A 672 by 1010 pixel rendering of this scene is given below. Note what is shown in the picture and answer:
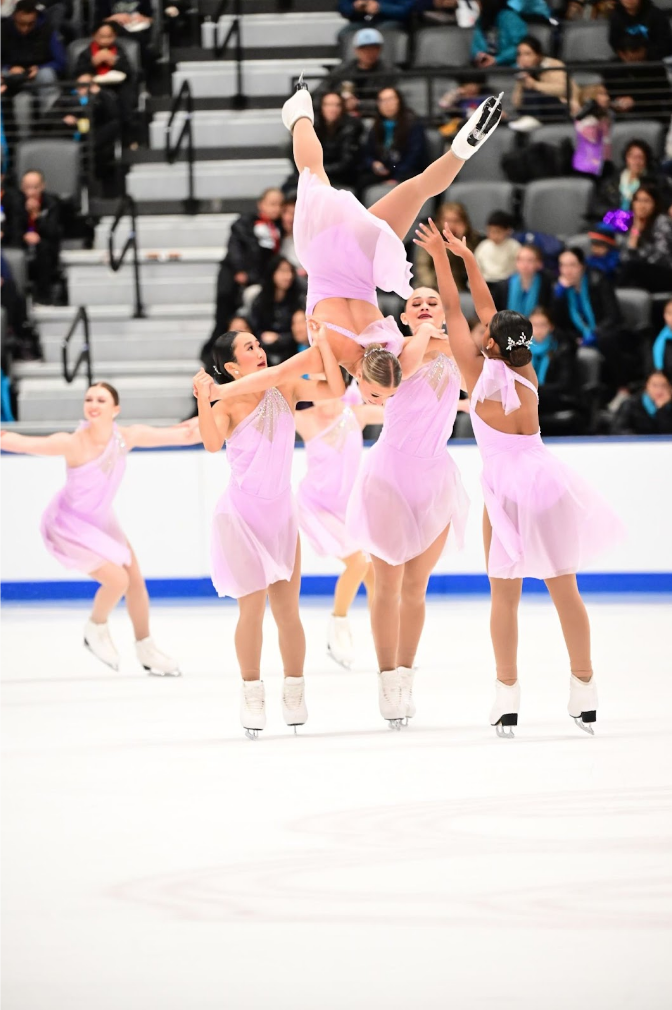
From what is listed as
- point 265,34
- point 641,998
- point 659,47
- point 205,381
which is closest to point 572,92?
point 659,47

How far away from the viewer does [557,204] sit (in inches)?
386

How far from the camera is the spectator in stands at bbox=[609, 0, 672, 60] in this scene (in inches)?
408

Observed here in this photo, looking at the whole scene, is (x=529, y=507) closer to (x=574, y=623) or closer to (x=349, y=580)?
(x=574, y=623)

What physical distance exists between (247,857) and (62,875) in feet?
1.49

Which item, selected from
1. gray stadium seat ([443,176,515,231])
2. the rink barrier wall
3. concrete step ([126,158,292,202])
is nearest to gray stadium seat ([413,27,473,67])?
concrete step ([126,158,292,202])

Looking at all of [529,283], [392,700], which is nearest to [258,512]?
[392,700]

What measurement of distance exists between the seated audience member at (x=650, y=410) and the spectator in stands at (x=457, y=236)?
138 centimetres

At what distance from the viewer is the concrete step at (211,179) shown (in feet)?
36.5

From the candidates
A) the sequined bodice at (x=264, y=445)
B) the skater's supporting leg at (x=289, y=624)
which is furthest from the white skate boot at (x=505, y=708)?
the sequined bodice at (x=264, y=445)

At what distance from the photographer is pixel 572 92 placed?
1026cm

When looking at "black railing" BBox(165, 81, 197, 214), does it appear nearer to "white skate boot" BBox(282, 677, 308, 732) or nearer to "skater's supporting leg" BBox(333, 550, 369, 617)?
"skater's supporting leg" BBox(333, 550, 369, 617)

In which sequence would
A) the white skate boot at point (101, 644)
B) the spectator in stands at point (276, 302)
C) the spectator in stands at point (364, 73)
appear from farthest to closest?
the spectator in stands at point (364, 73)
the spectator in stands at point (276, 302)
the white skate boot at point (101, 644)

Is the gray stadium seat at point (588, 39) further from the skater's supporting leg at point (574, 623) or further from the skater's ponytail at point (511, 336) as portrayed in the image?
the skater's supporting leg at point (574, 623)

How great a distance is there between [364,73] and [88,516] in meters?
5.04
